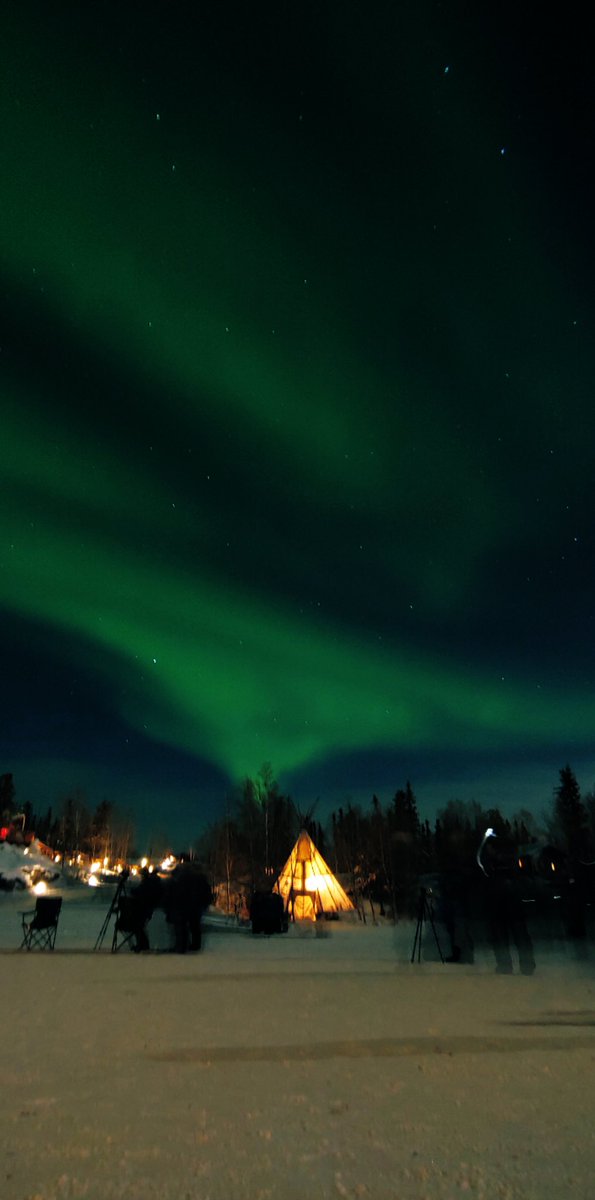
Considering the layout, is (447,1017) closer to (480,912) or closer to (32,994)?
(32,994)

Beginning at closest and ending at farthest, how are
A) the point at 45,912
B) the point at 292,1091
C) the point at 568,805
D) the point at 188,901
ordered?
the point at 292,1091 → the point at 45,912 → the point at 188,901 → the point at 568,805

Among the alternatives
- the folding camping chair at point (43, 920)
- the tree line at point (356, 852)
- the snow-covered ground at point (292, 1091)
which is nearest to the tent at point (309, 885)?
the tree line at point (356, 852)

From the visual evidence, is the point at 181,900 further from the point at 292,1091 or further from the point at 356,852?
the point at 356,852

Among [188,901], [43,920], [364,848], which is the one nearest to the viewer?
[43,920]

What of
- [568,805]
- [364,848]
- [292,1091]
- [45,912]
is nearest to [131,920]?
[45,912]

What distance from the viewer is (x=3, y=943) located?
14.9 metres

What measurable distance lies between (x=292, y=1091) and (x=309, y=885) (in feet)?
81.0

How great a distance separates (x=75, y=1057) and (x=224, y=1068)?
114 centimetres

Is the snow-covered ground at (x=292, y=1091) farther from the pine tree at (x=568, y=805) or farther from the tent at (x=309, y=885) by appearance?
the pine tree at (x=568, y=805)

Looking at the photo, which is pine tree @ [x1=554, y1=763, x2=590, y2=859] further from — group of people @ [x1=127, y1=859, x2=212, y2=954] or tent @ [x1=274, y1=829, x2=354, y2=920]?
group of people @ [x1=127, y1=859, x2=212, y2=954]

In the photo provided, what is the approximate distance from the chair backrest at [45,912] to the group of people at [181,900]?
1.60 meters

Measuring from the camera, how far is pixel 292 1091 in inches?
172

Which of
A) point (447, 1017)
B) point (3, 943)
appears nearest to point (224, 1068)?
point (447, 1017)

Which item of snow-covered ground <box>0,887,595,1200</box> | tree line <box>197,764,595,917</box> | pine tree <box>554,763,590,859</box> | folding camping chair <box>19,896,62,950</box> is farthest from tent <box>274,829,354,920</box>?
pine tree <box>554,763,590,859</box>
